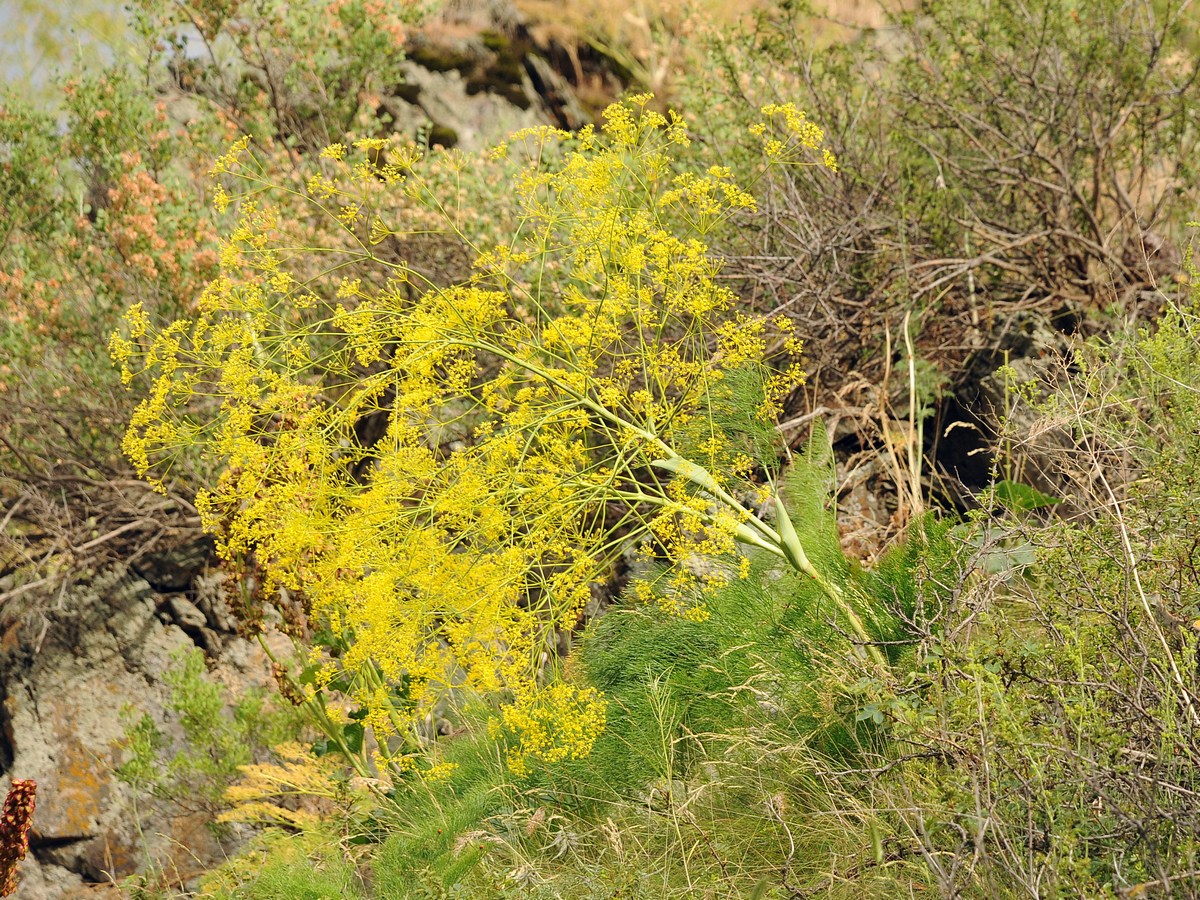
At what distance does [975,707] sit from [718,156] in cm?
470

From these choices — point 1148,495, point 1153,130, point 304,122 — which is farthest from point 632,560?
point 304,122

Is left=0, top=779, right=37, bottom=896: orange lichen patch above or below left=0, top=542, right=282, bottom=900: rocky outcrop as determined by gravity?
above

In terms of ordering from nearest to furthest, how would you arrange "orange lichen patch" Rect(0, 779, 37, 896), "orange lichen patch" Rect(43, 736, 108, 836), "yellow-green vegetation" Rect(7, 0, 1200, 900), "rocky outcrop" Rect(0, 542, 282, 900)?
1. "yellow-green vegetation" Rect(7, 0, 1200, 900)
2. "orange lichen patch" Rect(0, 779, 37, 896)
3. "rocky outcrop" Rect(0, 542, 282, 900)
4. "orange lichen patch" Rect(43, 736, 108, 836)

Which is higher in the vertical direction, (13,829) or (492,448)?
(492,448)

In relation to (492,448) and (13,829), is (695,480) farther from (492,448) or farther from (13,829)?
(13,829)

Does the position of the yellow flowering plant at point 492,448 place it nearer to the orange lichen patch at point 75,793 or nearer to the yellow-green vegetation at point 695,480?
the yellow-green vegetation at point 695,480

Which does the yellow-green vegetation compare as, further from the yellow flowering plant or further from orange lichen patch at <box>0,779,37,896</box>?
orange lichen patch at <box>0,779,37,896</box>

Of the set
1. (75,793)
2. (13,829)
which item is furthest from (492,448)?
(75,793)

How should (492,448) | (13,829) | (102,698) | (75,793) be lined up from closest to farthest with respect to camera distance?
(492,448), (13,829), (75,793), (102,698)

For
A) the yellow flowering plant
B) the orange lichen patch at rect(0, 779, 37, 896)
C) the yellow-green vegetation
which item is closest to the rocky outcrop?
the yellow-green vegetation

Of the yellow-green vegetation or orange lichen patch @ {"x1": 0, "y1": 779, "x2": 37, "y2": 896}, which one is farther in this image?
orange lichen patch @ {"x1": 0, "y1": 779, "x2": 37, "y2": 896}

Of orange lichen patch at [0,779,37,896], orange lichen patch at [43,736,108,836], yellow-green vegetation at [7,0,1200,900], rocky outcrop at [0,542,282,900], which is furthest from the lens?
orange lichen patch at [43,736,108,836]

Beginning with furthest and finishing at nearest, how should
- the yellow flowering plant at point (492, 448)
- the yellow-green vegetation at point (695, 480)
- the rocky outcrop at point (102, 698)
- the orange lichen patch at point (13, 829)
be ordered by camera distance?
the rocky outcrop at point (102, 698), the orange lichen patch at point (13, 829), the yellow flowering plant at point (492, 448), the yellow-green vegetation at point (695, 480)

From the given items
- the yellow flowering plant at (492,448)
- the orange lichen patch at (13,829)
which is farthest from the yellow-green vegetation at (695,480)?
the orange lichen patch at (13,829)
